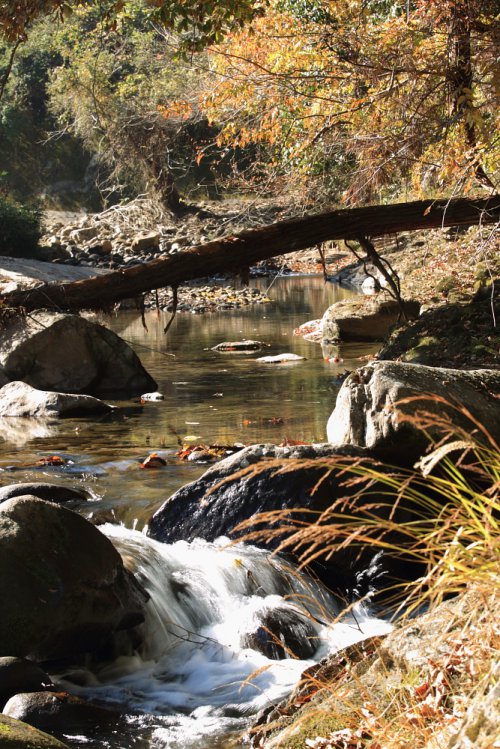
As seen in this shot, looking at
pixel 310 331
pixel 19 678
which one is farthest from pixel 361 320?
pixel 19 678

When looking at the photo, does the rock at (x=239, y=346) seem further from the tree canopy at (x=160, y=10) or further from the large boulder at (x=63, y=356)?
the tree canopy at (x=160, y=10)

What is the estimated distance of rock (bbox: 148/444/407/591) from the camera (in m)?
6.96

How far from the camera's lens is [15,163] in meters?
55.7

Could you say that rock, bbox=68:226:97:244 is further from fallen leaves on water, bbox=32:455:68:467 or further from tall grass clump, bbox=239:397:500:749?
tall grass clump, bbox=239:397:500:749

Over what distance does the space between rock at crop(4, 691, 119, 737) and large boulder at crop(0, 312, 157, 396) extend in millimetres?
8844

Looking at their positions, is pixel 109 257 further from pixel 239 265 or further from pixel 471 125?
pixel 471 125

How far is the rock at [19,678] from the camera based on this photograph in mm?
4617

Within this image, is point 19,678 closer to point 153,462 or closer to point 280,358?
point 153,462

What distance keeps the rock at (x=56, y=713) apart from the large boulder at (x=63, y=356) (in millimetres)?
8844

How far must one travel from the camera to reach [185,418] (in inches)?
461

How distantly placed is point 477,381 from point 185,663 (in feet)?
12.3

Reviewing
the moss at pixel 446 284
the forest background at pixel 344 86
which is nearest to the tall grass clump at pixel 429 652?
the forest background at pixel 344 86

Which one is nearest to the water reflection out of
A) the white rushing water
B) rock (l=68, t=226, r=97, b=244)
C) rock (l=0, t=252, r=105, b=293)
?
the white rushing water

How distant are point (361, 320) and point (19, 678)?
14.1 meters
